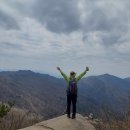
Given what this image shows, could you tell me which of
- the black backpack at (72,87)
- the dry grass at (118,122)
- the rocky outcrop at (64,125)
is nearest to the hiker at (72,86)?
the black backpack at (72,87)

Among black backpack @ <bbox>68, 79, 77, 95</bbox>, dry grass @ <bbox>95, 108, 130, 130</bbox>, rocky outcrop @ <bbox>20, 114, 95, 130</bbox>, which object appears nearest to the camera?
dry grass @ <bbox>95, 108, 130, 130</bbox>

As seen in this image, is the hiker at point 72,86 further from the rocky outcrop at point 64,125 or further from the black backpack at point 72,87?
the rocky outcrop at point 64,125

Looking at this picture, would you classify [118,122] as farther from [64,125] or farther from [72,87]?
[72,87]

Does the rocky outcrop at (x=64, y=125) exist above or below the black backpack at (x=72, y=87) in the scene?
below

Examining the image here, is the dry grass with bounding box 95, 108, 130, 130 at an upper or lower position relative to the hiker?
lower

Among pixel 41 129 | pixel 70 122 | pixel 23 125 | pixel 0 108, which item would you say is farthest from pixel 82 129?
pixel 0 108

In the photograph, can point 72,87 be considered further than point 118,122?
Yes

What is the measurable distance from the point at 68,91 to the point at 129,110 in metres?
4.03

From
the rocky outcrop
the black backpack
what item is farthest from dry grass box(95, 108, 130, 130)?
the black backpack

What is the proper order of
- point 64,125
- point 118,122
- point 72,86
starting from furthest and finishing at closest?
point 72,86
point 64,125
point 118,122

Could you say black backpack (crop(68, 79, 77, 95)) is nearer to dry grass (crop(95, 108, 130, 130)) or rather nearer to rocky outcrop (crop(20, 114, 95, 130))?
rocky outcrop (crop(20, 114, 95, 130))

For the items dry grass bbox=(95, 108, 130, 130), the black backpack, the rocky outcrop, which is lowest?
the rocky outcrop

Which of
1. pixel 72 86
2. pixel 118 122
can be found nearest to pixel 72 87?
pixel 72 86

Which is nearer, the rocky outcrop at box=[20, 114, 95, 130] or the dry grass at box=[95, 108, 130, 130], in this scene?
the dry grass at box=[95, 108, 130, 130]
